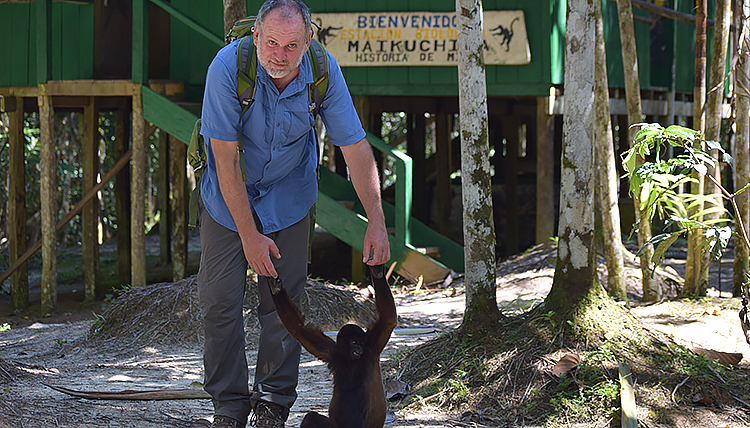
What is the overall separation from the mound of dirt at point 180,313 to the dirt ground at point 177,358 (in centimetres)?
17

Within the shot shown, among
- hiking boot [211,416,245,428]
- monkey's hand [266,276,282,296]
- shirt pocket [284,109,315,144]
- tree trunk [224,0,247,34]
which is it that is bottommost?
hiking boot [211,416,245,428]

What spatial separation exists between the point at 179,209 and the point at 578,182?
7.80 meters

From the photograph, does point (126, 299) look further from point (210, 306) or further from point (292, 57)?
point (292, 57)

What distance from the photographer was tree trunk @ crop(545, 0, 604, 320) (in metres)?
4.32

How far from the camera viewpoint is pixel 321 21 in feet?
32.1

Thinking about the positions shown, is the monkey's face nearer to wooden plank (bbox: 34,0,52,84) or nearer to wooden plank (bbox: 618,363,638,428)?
wooden plank (bbox: 618,363,638,428)

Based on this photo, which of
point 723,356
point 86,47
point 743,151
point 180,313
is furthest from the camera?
point 86,47

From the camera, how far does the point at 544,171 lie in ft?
32.6

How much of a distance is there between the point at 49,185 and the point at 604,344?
821 centimetres

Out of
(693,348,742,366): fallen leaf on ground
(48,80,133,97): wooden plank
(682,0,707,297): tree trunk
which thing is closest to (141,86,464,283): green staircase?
(48,80,133,97): wooden plank

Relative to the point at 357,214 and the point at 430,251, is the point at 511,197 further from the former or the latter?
the point at 357,214

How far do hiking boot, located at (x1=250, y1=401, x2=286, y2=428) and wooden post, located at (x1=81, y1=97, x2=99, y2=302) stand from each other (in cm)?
810

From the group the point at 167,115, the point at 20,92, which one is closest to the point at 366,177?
the point at 167,115

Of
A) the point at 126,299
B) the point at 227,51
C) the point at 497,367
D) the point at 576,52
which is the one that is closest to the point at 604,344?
the point at 497,367
